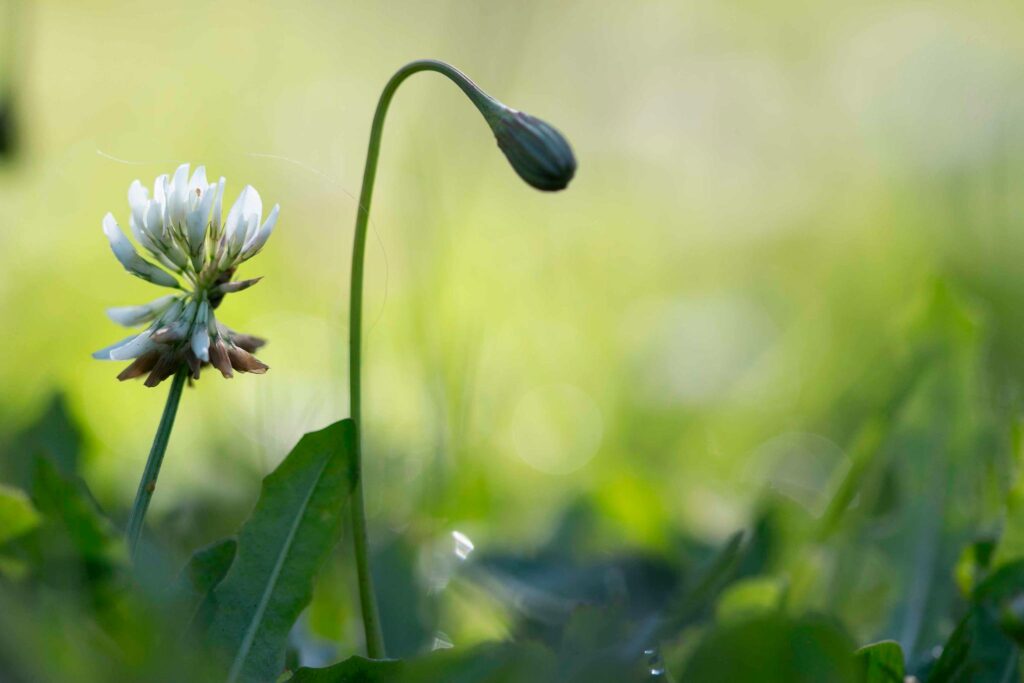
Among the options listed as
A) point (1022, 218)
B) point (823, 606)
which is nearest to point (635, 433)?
point (823, 606)

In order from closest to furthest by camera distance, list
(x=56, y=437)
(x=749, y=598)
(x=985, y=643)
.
→ 1. (x=985, y=643)
2. (x=749, y=598)
3. (x=56, y=437)

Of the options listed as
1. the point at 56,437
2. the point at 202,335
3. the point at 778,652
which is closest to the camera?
the point at 778,652

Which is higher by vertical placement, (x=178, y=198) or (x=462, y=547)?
(x=178, y=198)

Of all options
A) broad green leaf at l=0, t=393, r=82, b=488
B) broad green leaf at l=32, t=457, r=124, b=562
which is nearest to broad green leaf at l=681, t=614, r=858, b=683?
broad green leaf at l=32, t=457, r=124, b=562

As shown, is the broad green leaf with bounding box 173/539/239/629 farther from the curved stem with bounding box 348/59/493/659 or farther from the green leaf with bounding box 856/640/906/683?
the green leaf with bounding box 856/640/906/683

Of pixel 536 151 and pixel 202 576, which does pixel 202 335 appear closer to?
pixel 202 576

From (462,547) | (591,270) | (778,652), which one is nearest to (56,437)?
(462,547)

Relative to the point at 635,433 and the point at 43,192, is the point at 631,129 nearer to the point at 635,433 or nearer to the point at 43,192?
the point at 635,433
